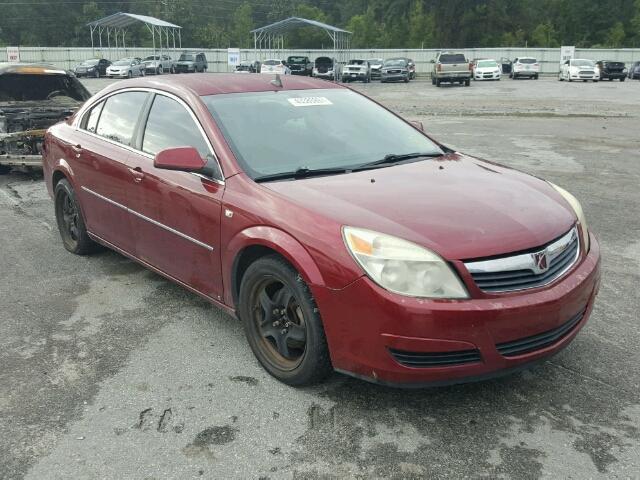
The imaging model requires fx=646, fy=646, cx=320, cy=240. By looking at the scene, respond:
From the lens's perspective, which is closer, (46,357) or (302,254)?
(302,254)

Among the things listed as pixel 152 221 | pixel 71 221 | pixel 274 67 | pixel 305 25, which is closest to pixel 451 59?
pixel 274 67

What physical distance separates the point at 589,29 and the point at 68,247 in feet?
278

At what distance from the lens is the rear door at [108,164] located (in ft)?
15.2

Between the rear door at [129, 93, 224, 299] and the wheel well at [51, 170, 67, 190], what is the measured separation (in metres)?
1.60

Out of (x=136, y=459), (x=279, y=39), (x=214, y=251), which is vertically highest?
(x=279, y=39)

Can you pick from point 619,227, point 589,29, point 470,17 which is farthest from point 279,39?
point 619,227

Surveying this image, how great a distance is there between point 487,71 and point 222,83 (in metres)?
41.2

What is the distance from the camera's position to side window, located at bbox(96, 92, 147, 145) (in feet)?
15.4

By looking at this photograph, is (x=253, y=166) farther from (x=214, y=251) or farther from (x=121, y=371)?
(x=121, y=371)

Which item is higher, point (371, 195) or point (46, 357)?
point (371, 195)

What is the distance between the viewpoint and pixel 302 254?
3.11 metres

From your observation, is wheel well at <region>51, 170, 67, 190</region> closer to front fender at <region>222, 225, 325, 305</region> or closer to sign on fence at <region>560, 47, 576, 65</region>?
front fender at <region>222, 225, 325, 305</region>

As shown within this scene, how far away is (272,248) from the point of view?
10.8ft

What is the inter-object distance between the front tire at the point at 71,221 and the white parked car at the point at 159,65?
43863 mm
